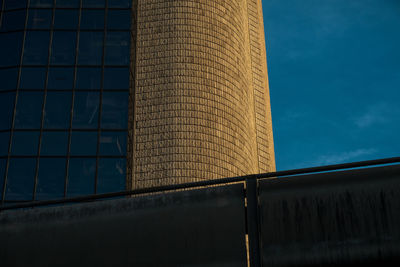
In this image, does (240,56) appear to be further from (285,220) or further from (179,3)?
(285,220)

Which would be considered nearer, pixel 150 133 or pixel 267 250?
pixel 267 250

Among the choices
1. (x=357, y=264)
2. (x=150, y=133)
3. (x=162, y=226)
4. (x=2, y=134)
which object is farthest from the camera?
(x=150, y=133)

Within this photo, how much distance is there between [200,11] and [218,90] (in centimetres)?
611

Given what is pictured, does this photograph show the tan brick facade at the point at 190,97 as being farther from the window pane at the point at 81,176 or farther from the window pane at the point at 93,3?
the window pane at the point at 93,3

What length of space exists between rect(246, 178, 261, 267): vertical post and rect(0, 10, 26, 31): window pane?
30.8m

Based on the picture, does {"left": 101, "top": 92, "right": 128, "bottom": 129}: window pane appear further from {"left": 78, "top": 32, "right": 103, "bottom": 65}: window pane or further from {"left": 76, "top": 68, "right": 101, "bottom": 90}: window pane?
{"left": 78, "top": 32, "right": 103, "bottom": 65}: window pane

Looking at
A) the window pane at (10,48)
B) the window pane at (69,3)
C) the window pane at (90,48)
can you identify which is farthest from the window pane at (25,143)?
the window pane at (69,3)

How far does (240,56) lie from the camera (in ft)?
130

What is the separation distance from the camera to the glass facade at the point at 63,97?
30047 mm

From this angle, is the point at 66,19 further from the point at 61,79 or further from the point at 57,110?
the point at 57,110

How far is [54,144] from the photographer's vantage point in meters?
30.7

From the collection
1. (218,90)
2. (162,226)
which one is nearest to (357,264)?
(162,226)

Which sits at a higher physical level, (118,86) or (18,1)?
(18,1)

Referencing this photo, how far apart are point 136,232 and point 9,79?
28.4 metres
